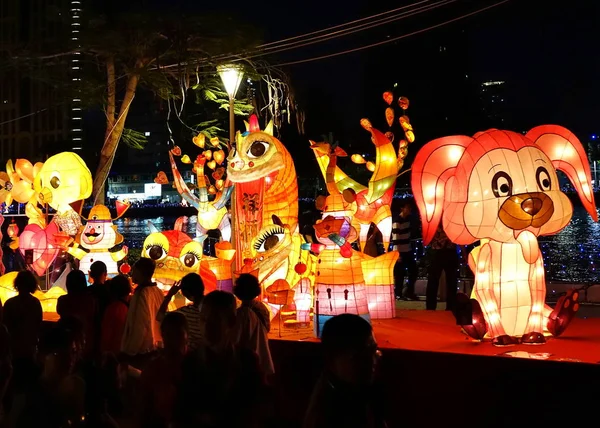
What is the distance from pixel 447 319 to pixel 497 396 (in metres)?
3.58

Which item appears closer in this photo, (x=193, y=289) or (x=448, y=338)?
(x=193, y=289)

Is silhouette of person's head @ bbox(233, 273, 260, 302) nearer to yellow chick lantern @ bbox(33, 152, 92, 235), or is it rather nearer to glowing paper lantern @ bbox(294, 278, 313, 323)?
glowing paper lantern @ bbox(294, 278, 313, 323)

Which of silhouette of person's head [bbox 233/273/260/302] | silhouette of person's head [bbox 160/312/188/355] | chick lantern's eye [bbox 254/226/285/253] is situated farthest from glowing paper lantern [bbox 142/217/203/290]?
silhouette of person's head [bbox 160/312/188/355]

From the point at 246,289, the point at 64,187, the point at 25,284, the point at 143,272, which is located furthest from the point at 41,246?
the point at 246,289

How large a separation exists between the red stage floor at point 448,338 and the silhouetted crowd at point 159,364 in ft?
7.14

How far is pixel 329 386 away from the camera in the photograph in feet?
8.75

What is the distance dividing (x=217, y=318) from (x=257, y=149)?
18.9 ft

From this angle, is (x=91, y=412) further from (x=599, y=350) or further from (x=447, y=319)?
(x=447, y=319)

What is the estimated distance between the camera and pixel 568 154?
24.0 ft

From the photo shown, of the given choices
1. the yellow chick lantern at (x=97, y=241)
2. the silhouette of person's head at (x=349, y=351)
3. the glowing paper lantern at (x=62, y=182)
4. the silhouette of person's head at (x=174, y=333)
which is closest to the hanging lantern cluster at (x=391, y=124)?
the yellow chick lantern at (x=97, y=241)

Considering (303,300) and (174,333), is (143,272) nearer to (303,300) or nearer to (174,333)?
(174,333)

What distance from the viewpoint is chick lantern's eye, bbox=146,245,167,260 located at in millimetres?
9586

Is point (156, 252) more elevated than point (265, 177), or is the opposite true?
point (265, 177)

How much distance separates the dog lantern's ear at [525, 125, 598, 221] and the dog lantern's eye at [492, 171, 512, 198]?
0.89m
